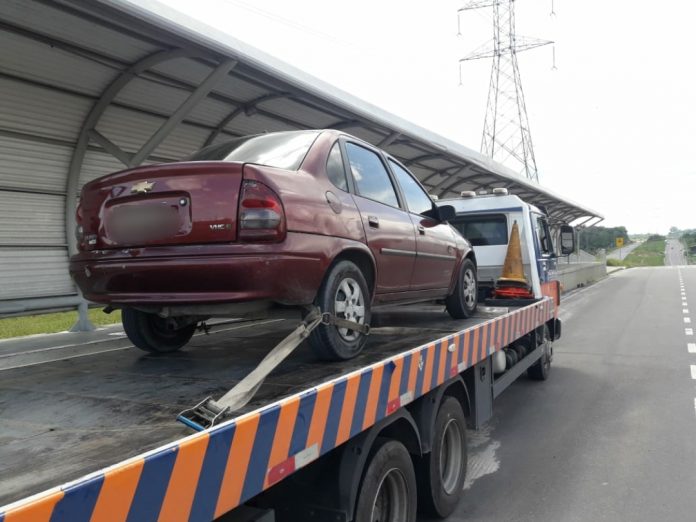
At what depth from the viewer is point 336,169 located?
140 inches

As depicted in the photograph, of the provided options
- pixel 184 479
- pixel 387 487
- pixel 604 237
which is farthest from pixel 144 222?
pixel 604 237

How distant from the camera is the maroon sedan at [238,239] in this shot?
2746mm

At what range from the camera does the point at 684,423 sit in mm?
5766

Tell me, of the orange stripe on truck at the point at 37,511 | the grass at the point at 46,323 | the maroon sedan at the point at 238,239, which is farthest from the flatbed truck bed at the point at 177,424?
the grass at the point at 46,323

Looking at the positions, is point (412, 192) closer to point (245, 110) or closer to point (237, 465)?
point (237, 465)

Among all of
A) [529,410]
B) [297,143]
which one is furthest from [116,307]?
[529,410]

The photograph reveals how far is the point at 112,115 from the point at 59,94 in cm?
93

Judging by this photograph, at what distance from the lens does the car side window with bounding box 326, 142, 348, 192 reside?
3.46 m

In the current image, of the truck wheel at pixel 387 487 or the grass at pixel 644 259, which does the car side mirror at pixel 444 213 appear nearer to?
the truck wheel at pixel 387 487

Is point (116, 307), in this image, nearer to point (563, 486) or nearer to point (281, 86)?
point (563, 486)

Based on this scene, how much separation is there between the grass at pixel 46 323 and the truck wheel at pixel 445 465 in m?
8.69

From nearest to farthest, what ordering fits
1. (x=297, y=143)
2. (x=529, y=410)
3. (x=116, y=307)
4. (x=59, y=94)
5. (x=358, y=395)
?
(x=358, y=395), (x=116, y=307), (x=297, y=143), (x=529, y=410), (x=59, y=94)

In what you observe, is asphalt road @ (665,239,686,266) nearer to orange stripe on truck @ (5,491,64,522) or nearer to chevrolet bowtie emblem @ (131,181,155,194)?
chevrolet bowtie emblem @ (131,181,155,194)

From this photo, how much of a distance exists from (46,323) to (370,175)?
1181 cm
